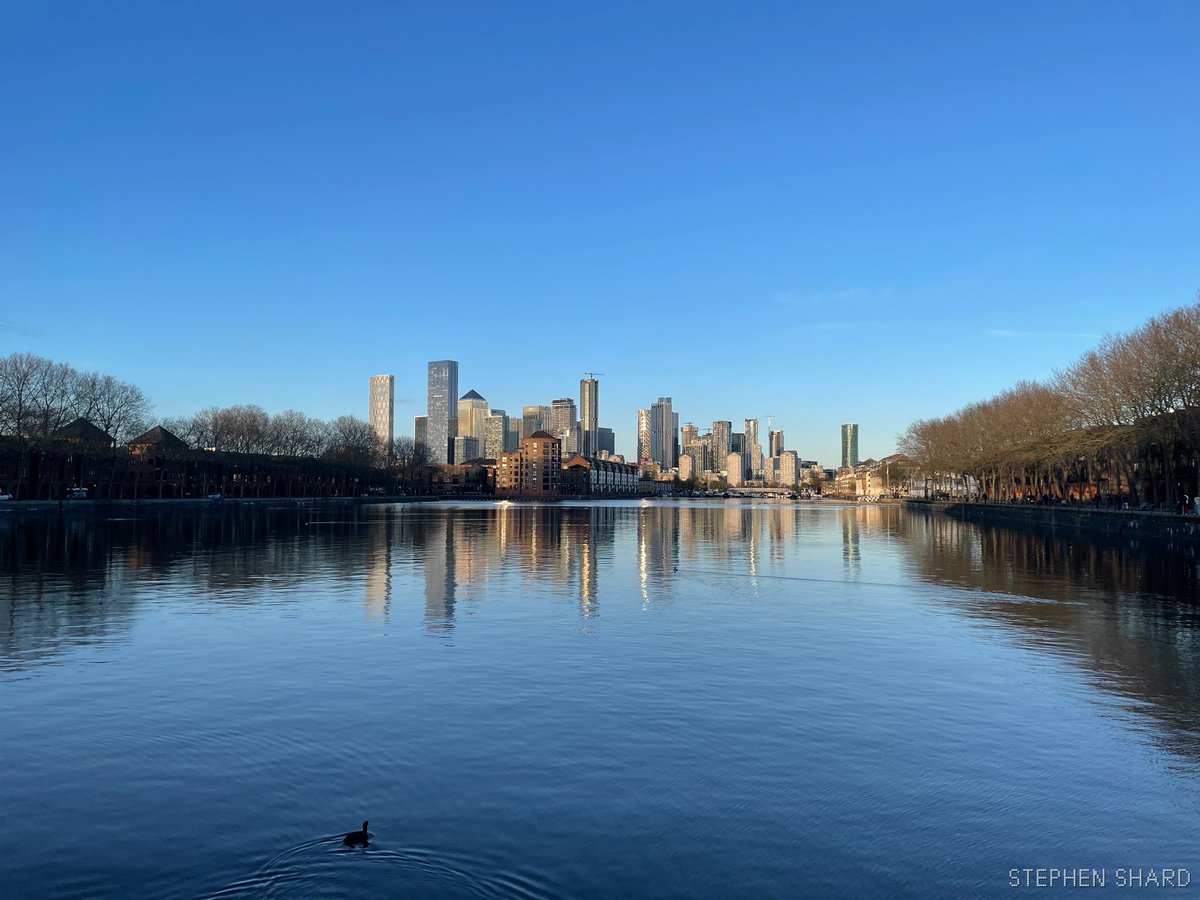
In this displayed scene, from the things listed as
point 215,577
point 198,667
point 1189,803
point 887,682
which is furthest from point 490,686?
point 215,577

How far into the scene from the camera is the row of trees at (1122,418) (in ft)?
208

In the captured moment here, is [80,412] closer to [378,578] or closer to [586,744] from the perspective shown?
[378,578]

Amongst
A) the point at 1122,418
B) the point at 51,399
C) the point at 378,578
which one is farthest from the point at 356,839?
the point at 51,399

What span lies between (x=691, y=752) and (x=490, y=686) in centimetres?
505

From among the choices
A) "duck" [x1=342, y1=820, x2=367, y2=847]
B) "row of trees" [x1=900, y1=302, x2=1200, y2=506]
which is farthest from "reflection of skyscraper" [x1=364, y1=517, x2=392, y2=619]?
"row of trees" [x1=900, y1=302, x2=1200, y2=506]

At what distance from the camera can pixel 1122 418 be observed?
73.2m

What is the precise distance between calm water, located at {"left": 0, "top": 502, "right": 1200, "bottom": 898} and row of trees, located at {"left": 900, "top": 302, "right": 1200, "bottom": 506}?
44.0 m

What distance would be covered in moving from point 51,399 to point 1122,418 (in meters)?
111

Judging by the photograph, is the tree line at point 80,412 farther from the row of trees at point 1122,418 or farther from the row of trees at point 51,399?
the row of trees at point 1122,418

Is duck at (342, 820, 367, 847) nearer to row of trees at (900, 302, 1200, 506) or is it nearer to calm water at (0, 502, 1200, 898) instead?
calm water at (0, 502, 1200, 898)

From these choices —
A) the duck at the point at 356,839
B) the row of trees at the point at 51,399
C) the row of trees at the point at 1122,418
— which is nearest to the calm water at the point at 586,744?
the duck at the point at 356,839

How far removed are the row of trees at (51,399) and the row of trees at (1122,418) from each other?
107 meters

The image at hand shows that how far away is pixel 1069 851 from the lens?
9188mm

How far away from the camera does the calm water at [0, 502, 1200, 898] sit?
877 centimetres
